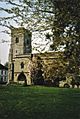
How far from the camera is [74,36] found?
1579cm

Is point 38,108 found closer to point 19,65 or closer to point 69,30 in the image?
point 69,30

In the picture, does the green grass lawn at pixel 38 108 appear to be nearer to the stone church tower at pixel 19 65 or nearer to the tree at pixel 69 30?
the tree at pixel 69 30

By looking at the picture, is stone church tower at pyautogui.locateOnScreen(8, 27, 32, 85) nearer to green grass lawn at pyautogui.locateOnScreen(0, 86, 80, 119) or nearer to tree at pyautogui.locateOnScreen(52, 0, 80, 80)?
green grass lawn at pyautogui.locateOnScreen(0, 86, 80, 119)

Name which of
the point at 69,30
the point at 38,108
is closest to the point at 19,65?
the point at 38,108

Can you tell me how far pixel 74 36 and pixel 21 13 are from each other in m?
3.16

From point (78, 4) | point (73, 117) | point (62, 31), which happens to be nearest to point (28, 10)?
point (62, 31)

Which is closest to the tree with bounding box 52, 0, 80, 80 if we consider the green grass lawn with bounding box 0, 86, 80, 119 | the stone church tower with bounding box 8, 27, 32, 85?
the green grass lawn with bounding box 0, 86, 80, 119

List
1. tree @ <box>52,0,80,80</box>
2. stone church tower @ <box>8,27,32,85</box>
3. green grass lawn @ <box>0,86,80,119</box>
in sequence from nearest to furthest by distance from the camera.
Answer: green grass lawn @ <box>0,86,80,119</box> → tree @ <box>52,0,80,80</box> → stone church tower @ <box>8,27,32,85</box>

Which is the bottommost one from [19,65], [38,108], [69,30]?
[38,108]

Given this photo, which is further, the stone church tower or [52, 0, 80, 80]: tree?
the stone church tower

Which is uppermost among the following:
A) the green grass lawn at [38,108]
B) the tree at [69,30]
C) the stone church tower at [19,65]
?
the stone church tower at [19,65]

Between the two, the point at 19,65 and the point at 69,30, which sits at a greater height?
the point at 19,65

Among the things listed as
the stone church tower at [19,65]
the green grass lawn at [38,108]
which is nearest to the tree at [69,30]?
the green grass lawn at [38,108]

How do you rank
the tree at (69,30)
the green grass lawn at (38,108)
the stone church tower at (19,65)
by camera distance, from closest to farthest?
the green grass lawn at (38,108) → the tree at (69,30) → the stone church tower at (19,65)
